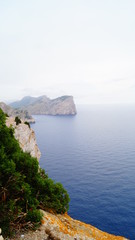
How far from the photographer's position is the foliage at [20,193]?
12.9 m

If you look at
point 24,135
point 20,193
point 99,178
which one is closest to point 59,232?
point 20,193

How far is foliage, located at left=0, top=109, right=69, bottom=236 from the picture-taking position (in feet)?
42.2

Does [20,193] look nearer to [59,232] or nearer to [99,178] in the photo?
[59,232]

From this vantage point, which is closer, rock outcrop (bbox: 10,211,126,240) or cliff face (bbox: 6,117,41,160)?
rock outcrop (bbox: 10,211,126,240)

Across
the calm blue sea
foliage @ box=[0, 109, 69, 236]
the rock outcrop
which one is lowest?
the calm blue sea

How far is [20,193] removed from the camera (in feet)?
48.7

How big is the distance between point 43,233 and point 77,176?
7296cm

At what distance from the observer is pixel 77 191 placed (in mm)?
69812

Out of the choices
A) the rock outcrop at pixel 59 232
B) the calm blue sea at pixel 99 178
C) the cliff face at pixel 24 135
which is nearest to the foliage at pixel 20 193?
the rock outcrop at pixel 59 232

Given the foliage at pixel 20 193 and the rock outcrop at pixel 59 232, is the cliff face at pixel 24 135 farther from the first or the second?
the rock outcrop at pixel 59 232

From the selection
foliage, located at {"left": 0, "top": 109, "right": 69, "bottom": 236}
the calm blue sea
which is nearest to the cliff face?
the calm blue sea

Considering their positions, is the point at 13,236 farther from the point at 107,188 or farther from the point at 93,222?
the point at 107,188

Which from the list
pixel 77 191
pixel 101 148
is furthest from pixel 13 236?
pixel 101 148

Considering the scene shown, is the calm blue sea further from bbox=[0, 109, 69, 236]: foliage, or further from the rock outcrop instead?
bbox=[0, 109, 69, 236]: foliage
